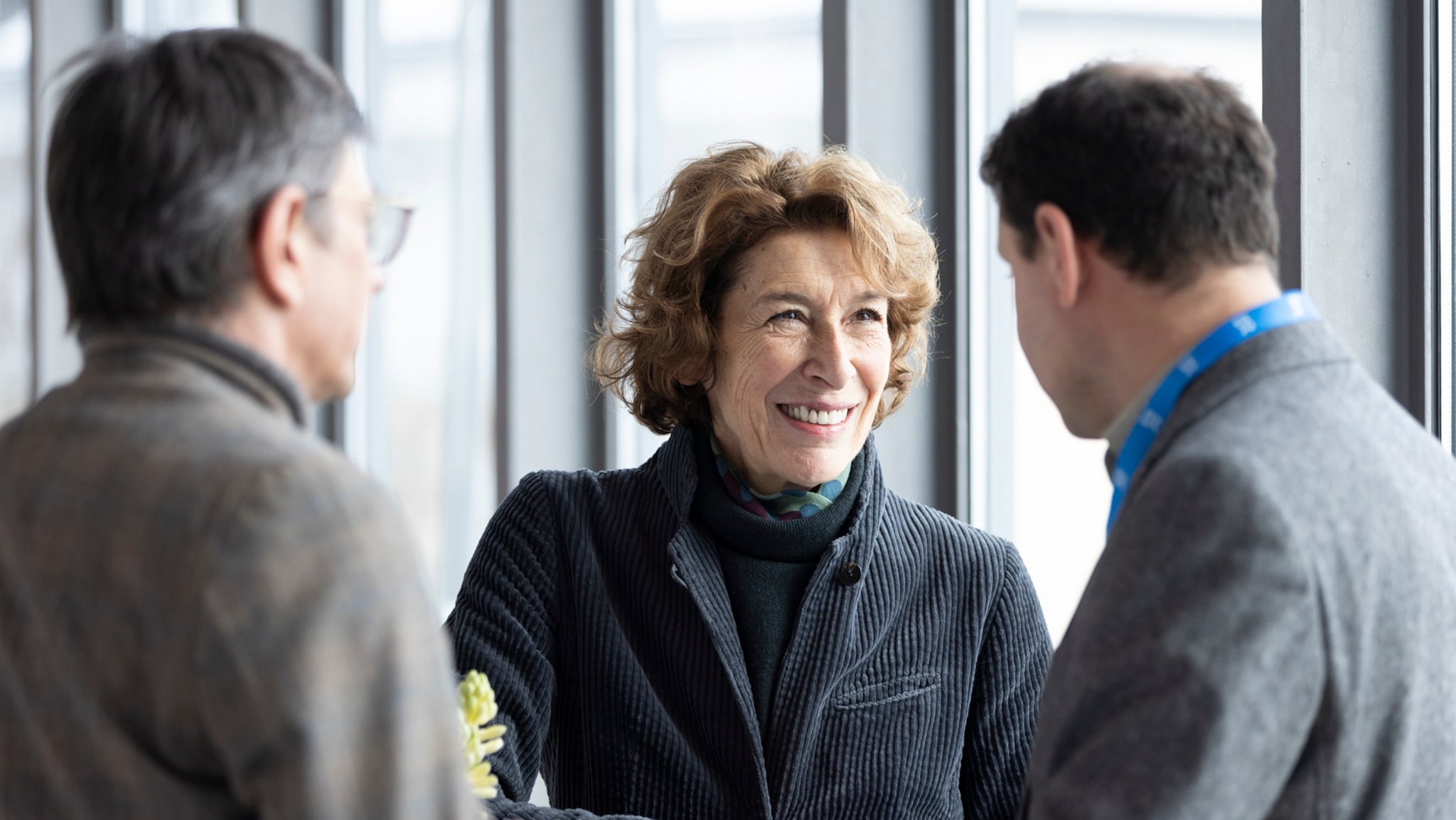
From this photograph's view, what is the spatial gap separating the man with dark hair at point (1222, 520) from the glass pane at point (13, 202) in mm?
6513

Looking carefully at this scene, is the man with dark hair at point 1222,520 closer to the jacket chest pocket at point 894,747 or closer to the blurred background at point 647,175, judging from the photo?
the blurred background at point 647,175

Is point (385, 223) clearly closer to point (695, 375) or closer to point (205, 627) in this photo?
point (205, 627)

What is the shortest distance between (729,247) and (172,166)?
4.34 feet

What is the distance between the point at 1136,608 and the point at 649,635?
3.63 ft

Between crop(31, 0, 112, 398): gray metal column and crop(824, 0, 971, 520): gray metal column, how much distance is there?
14.4 feet

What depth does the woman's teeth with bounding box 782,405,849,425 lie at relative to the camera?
2.24 meters

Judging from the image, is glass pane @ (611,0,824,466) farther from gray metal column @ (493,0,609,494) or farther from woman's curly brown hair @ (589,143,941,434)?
woman's curly brown hair @ (589,143,941,434)

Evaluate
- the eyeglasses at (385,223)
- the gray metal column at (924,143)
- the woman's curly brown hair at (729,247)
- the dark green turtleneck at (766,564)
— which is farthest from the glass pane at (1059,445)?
the eyeglasses at (385,223)

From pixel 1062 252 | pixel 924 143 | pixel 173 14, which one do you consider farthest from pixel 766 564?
pixel 173 14

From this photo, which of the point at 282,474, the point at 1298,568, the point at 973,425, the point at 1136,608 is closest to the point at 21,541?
the point at 282,474

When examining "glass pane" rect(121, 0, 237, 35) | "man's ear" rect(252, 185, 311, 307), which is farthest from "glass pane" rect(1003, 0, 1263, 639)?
"glass pane" rect(121, 0, 237, 35)

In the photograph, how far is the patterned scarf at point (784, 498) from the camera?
2252 millimetres

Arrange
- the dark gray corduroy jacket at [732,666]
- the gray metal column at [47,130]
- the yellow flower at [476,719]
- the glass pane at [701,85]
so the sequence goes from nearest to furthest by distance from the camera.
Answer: the yellow flower at [476,719], the dark gray corduroy jacket at [732,666], the glass pane at [701,85], the gray metal column at [47,130]

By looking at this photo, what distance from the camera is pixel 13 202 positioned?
6.75 m
